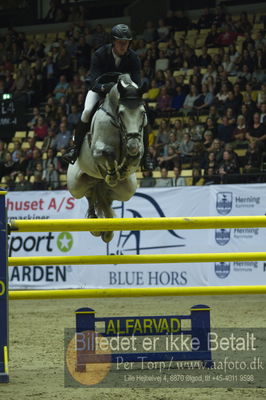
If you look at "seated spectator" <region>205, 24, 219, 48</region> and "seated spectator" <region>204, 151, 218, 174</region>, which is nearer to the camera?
"seated spectator" <region>204, 151, 218, 174</region>

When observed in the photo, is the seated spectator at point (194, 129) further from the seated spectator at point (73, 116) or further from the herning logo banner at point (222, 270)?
the herning logo banner at point (222, 270)

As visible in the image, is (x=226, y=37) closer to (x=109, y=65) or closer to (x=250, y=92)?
(x=250, y=92)

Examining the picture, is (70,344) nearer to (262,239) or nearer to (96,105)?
(96,105)

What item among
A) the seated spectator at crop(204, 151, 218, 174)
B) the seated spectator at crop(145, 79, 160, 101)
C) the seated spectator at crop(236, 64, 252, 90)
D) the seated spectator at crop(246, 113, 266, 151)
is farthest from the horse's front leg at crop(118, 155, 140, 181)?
the seated spectator at crop(145, 79, 160, 101)

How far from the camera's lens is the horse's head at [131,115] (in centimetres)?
673

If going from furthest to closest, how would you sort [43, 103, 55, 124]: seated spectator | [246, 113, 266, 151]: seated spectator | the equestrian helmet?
[43, 103, 55, 124]: seated spectator → [246, 113, 266, 151]: seated spectator → the equestrian helmet

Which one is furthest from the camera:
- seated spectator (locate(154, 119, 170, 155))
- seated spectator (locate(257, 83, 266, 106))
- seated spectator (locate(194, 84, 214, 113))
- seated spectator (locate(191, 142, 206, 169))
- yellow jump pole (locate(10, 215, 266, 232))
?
seated spectator (locate(194, 84, 214, 113))

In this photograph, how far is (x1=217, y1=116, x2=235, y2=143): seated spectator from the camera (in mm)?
15805

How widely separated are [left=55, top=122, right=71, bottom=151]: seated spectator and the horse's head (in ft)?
35.8

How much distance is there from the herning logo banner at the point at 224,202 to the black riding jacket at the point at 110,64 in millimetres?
6289

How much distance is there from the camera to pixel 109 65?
7535 mm

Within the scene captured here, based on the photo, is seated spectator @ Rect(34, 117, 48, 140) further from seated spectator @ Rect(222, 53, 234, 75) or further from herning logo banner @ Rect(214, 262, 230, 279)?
herning logo banner @ Rect(214, 262, 230, 279)

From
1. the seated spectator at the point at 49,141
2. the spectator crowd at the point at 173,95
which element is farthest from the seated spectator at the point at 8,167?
the seated spectator at the point at 49,141

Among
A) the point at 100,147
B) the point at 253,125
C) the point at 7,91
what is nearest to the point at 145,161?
the point at 100,147
